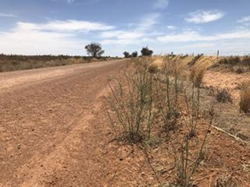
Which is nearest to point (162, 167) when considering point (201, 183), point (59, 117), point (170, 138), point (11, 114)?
point (201, 183)

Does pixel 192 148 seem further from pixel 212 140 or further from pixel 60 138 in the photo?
pixel 60 138

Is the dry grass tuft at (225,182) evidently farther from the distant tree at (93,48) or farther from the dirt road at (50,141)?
the distant tree at (93,48)

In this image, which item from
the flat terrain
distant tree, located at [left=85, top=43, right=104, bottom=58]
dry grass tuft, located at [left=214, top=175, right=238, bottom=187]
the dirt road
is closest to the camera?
dry grass tuft, located at [left=214, top=175, right=238, bottom=187]

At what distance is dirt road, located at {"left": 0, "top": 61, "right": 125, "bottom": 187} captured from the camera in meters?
4.23

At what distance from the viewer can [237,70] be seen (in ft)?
58.7

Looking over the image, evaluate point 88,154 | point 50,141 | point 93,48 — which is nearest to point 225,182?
point 88,154

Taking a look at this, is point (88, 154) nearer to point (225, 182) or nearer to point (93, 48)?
point (225, 182)

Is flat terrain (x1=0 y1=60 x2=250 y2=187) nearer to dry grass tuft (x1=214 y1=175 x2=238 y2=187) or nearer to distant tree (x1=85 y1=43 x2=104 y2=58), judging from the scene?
dry grass tuft (x1=214 y1=175 x2=238 y2=187)

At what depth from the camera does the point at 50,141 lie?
5.46m

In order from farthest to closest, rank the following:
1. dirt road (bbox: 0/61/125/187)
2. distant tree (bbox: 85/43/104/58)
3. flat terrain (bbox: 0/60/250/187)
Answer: distant tree (bbox: 85/43/104/58)
dirt road (bbox: 0/61/125/187)
flat terrain (bbox: 0/60/250/187)

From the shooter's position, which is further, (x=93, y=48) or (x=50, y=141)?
(x=93, y=48)

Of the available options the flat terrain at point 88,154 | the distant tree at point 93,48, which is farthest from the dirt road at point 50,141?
the distant tree at point 93,48

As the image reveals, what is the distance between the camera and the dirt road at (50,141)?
13.9 feet

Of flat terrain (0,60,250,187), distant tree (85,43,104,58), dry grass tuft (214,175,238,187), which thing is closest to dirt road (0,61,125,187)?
flat terrain (0,60,250,187)
